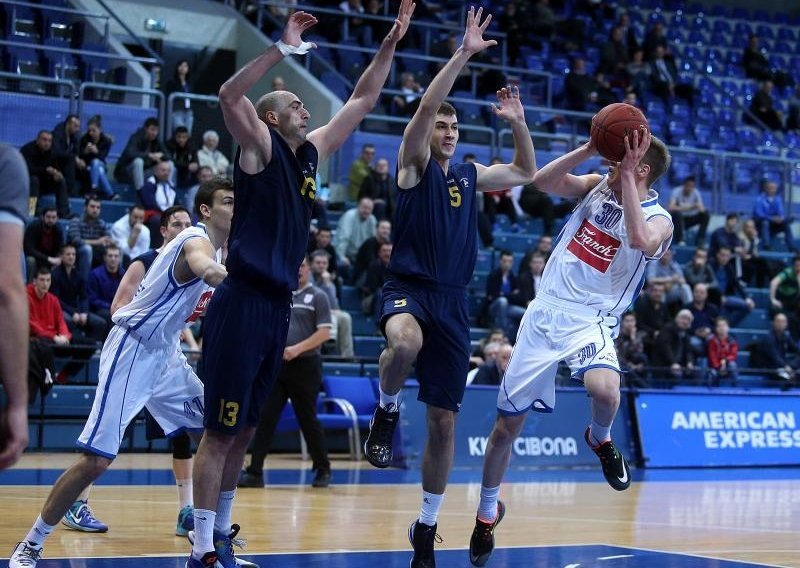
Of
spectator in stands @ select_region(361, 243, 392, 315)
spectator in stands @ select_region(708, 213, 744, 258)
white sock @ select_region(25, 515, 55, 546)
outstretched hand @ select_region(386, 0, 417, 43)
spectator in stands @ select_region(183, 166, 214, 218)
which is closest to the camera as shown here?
outstretched hand @ select_region(386, 0, 417, 43)

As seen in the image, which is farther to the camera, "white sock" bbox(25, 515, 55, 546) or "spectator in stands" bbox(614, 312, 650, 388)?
"spectator in stands" bbox(614, 312, 650, 388)

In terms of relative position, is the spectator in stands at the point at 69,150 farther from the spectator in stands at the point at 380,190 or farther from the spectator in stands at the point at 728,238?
the spectator in stands at the point at 728,238

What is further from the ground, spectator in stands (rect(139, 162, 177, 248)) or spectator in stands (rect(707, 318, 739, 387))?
spectator in stands (rect(139, 162, 177, 248))

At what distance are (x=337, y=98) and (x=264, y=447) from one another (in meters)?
9.22

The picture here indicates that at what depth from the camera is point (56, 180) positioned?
50.4 ft

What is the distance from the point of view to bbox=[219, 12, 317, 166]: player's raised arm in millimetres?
5617

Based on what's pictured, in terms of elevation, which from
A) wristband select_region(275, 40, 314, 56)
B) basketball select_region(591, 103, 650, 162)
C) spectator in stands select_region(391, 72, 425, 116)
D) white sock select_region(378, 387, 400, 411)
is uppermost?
spectator in stands select_region(391, 72, 425, 116)

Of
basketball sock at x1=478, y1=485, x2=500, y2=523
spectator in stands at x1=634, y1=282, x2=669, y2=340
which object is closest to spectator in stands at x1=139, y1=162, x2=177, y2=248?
spectator in stands at x1=634, y1=282, x2=669, y2=340

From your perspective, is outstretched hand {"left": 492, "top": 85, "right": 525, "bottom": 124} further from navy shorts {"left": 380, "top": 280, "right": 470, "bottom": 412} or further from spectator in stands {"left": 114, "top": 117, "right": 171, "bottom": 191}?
spectator in stands {"left": 114, "top": 117, "right": 171, "bottom": 191}

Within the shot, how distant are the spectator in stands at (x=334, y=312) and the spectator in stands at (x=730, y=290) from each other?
686 centimetres

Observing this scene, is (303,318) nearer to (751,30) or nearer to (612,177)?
(612,177)

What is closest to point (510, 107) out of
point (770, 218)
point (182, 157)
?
point (182, 157)

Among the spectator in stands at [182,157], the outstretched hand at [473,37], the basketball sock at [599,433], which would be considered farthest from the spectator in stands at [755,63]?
the outstretched hand at [473,37]

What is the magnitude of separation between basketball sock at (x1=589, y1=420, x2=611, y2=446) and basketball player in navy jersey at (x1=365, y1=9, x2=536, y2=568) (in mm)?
916
